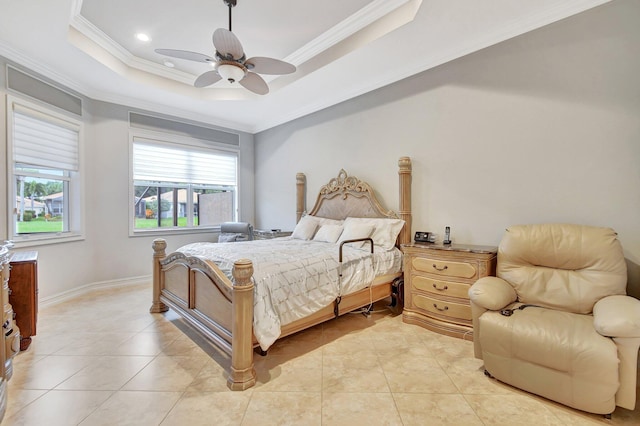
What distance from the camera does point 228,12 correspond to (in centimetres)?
289

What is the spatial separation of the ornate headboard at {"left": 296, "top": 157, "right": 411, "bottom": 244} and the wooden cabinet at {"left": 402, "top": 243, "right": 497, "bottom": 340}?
59cm

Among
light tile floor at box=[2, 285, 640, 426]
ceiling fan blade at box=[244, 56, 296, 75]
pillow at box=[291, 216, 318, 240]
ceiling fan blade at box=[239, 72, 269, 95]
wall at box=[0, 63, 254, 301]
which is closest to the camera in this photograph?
light tile floor at box=[2, 285, 640, 426]

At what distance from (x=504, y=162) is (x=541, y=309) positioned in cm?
146

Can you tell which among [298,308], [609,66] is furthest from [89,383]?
[609,66]

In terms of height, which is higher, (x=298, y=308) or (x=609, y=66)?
(x=609, y=66)

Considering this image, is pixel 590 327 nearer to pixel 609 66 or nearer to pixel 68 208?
pixel 609 66

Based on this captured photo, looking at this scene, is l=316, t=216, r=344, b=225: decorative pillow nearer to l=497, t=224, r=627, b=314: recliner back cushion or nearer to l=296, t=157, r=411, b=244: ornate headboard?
l=296, t=157, r=411, b=244: ornate headboard

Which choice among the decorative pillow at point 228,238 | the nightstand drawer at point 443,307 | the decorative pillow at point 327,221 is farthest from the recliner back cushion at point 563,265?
the decorative pillow at point 228,238

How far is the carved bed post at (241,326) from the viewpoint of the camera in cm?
195

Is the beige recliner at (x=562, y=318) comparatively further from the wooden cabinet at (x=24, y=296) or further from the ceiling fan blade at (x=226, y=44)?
the wooden cabinet at (x=24, y=296)

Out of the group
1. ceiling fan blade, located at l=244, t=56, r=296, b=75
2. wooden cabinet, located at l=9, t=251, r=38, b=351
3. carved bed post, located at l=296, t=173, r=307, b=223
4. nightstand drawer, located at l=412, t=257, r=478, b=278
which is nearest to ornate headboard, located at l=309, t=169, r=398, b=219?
carved bed post, located at l=296, t=173, r=307, b=223

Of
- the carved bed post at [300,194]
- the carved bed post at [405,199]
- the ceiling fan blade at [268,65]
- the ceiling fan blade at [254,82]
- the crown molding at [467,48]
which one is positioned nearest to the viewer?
the crown molding at [467,48]

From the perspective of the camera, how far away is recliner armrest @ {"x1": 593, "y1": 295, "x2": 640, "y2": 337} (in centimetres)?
158

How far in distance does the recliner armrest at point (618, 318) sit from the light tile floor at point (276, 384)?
55cm
